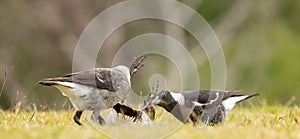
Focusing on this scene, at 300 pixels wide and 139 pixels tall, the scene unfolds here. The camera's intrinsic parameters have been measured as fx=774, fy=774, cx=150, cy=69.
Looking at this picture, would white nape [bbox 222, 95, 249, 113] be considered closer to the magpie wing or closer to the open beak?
the open beak

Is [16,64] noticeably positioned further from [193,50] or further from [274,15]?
[274,15]

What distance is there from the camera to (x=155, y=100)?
27.6 ft

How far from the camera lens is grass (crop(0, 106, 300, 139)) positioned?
6809mm

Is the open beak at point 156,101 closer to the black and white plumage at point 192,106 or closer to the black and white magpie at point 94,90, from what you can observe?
the black and white plumage at point 192,106

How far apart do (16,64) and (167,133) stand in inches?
662

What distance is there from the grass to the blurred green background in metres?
12.5

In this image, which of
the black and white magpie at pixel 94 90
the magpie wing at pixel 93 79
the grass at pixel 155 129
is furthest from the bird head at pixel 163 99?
the magpie wing at pixel 93 79

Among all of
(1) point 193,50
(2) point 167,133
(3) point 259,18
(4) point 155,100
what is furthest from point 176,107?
(3) point 259,18

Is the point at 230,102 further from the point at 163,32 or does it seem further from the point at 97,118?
the point at 163,32

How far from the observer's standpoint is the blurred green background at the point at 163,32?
74.6 feet

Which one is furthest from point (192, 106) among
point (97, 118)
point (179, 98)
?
point (97, 118)

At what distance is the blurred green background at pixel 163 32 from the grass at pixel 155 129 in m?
12.5

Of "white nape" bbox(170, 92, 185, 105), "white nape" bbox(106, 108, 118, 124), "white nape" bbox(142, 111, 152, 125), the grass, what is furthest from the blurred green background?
"white nape" bbox(170, 92, 185, 105)

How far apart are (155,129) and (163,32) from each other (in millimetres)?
15663
